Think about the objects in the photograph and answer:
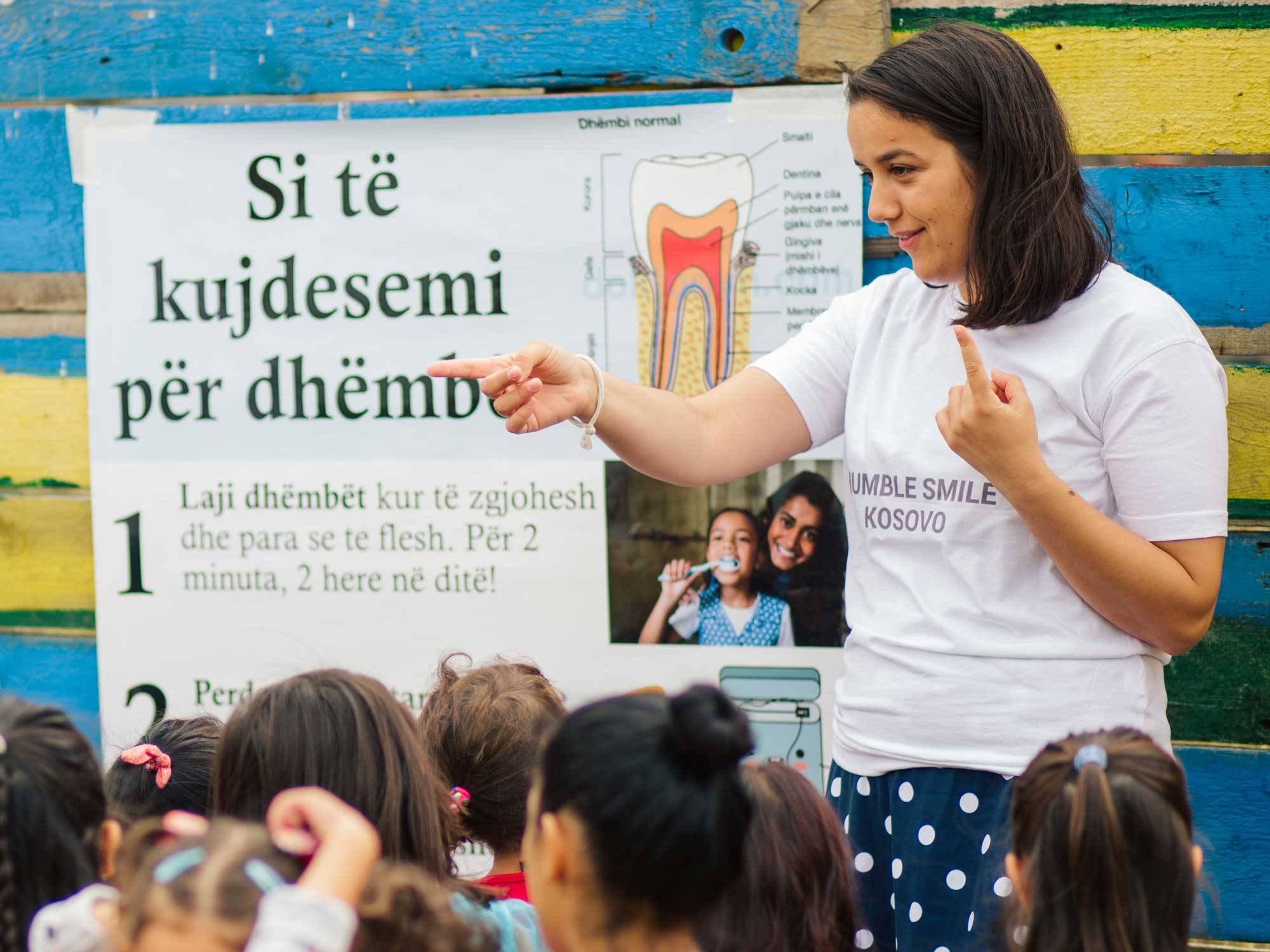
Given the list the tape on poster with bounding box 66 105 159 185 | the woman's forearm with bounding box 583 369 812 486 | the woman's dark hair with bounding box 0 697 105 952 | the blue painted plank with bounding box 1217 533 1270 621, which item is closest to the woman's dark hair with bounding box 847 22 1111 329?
the woman's forearm with bounding box 583 369 812 486

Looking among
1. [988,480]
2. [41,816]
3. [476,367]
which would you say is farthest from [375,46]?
[41,816]

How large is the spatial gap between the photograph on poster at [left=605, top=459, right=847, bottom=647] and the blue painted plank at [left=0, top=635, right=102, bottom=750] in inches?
41.9

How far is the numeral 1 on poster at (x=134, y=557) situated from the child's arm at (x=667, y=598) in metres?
0.99

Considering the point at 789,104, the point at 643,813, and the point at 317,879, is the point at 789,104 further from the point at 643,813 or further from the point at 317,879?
the point at 317,879

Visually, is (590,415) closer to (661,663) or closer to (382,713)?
(382,713)

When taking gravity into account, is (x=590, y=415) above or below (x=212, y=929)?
above

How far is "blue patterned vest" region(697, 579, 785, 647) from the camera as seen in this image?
2.27 m

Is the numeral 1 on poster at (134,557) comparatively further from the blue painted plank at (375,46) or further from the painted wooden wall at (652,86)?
the blue painted plank at (375,46)

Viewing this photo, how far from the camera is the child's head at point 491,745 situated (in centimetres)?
170

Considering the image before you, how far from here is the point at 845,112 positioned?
2166mm

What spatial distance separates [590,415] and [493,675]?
412mm

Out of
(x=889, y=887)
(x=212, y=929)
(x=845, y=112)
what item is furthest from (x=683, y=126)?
(x=212, y=929)

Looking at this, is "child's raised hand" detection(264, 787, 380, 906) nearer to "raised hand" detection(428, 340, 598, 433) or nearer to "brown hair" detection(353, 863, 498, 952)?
"brown hair" detection(353, 863, 498, 952)

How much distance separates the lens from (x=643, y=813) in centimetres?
108
